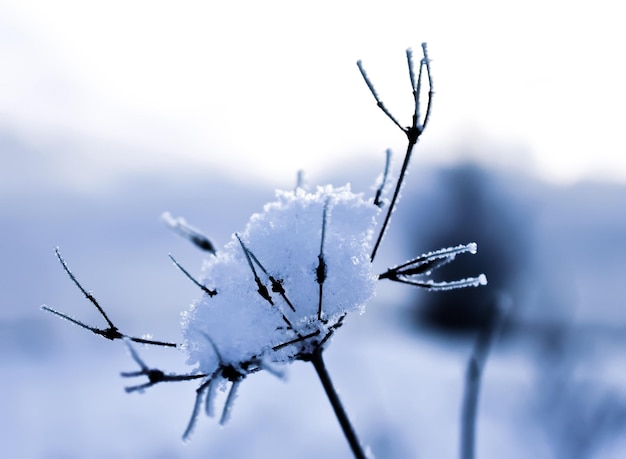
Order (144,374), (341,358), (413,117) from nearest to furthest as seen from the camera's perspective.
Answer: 1. (144,374)
2. (413,117)
3. (341,358)

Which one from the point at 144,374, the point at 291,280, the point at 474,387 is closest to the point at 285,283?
the point at 291,280

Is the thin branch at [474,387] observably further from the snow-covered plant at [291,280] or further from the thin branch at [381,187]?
the thin branch at [381,187]

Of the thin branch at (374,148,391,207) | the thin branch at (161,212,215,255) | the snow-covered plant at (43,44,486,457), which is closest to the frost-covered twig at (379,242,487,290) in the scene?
the snow-covered plant at (43,44,486,457)

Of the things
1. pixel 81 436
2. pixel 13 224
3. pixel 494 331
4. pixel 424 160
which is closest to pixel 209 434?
pixel 81 436

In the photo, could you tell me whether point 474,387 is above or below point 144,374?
below

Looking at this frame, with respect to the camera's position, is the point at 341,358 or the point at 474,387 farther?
the point at 341,358

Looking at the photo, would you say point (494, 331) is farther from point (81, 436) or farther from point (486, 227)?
point (486, 227)

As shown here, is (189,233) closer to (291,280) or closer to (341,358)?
(291,280)

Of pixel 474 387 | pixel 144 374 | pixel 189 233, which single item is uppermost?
pixel 189 233
